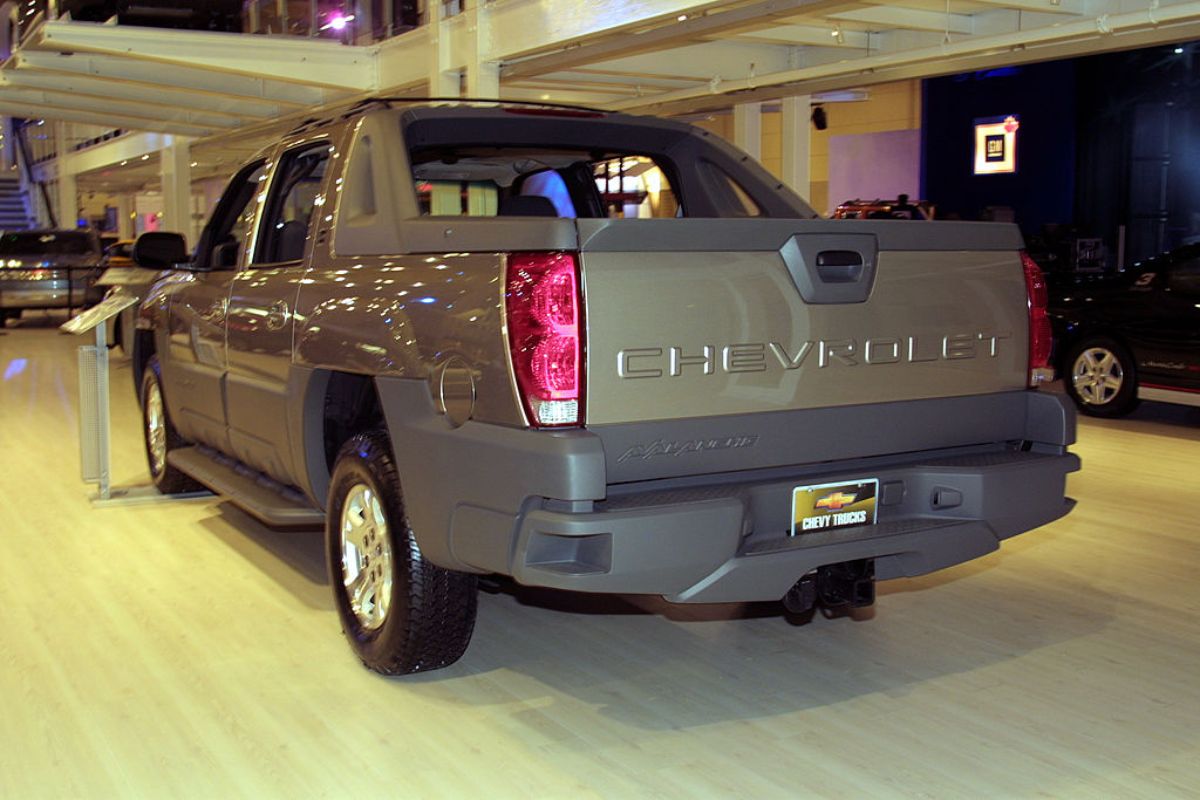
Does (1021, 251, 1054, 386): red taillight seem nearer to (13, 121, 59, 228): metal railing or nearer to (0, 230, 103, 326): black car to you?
(0, 230, 103, 326): black car

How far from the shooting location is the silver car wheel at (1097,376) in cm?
1080

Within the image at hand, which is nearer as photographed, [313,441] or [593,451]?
[593,451]

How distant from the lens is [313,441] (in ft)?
16.1

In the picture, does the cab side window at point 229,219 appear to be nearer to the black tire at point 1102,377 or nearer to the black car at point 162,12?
the black tire at point 1102,377

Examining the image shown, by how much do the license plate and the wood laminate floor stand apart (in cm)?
64

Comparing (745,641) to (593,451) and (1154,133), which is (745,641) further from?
(1154,133)

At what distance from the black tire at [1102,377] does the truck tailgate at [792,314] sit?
683 cm

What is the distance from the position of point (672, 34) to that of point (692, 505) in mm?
7646

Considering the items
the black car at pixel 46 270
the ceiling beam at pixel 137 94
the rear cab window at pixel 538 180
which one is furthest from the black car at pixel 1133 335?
the black car at pixel 46 270

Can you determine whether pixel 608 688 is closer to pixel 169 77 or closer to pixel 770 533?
pixel 770 533

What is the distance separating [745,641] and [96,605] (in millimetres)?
2703

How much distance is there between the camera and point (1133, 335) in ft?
34.6

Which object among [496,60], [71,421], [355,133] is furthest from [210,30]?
[355,133]

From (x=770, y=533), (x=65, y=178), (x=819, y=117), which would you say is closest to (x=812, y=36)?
(x=770, y=533)
